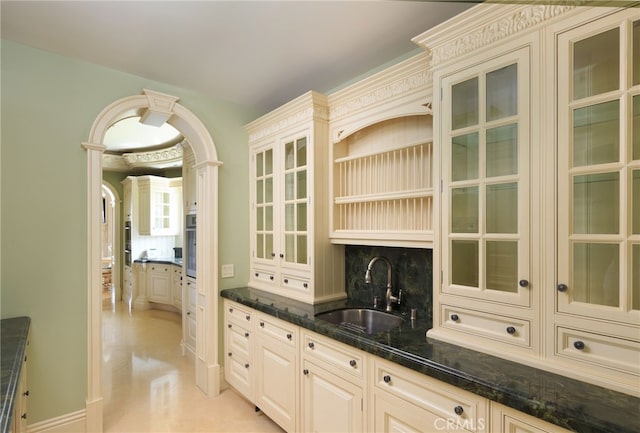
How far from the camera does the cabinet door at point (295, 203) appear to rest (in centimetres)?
258

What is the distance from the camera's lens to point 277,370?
7.58 ft

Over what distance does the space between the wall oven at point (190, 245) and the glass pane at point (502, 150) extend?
3215 mm

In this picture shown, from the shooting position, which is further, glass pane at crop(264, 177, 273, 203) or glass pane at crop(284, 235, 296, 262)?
glass pane at crop(264, 177, 273, 203)

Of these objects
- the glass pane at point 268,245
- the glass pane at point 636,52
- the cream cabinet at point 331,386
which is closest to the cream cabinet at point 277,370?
the cream cabinet at point 331,386

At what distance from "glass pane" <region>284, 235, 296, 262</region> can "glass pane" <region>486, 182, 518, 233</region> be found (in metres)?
1.57

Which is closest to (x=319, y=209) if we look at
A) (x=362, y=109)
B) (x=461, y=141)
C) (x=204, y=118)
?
(x=362, y=109)

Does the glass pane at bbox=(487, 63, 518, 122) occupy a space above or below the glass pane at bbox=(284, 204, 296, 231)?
above

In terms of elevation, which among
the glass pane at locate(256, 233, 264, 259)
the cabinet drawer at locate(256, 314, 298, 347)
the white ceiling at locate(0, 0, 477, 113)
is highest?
the white ceiling at locate(0, 0, 477, 113)

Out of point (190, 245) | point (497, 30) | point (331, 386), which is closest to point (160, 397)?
point (190, 245)

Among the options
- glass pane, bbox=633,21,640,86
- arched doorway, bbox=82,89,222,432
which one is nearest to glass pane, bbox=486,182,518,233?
glass pane, bbox=633,21,640,86

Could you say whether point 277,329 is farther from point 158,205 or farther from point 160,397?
point 158,205

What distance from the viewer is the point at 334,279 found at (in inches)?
102

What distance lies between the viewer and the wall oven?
3787 millimetres

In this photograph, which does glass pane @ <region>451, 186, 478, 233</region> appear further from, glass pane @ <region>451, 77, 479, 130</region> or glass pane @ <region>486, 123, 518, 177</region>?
glass pane @ <region>451, 77, 479, 130</region>
